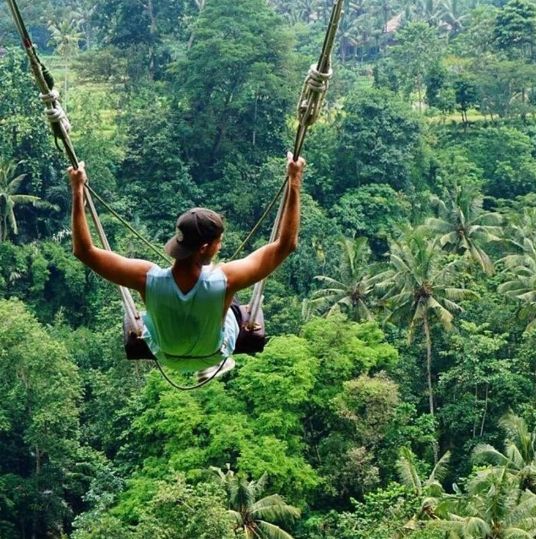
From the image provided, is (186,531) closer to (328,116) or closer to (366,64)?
(328,116)

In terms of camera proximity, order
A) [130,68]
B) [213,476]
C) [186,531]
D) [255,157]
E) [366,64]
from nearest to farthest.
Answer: [186,531] → [213,476] → [255,157] → [130,68] → [366,64]

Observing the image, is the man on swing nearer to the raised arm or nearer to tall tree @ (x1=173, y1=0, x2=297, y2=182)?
the raised arm

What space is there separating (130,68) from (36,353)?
675 inches

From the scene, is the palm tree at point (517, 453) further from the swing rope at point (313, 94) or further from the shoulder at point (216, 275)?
the shoulder at point (216, 275)

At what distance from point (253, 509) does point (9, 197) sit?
13.0 metres

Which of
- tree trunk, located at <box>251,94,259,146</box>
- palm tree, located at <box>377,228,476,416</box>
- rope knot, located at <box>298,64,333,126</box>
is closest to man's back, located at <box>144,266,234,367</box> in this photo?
rope knot, located at <box>298,64,333,126</box>

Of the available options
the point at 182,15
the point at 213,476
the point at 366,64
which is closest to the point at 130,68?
the point at 182,15

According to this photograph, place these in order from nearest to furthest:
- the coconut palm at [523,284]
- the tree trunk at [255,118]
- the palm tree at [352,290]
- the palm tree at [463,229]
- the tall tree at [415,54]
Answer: the coconut palm at [523,284] < the palm tree at [352,290] < the palm tree at [463,229] < the tree trunk at [255,118] < the tall tree at [415,54]

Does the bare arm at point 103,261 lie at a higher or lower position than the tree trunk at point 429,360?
higher

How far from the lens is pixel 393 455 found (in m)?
21.8

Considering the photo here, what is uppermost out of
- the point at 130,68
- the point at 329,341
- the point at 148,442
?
the point at 130,68

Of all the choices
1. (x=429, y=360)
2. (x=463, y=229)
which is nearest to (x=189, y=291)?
(x=429, y=360)

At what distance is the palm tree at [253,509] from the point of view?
18.7 meters

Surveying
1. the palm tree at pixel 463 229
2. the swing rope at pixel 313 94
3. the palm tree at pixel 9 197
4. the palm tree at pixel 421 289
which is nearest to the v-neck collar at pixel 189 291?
the swing rope at pixel 313 94
